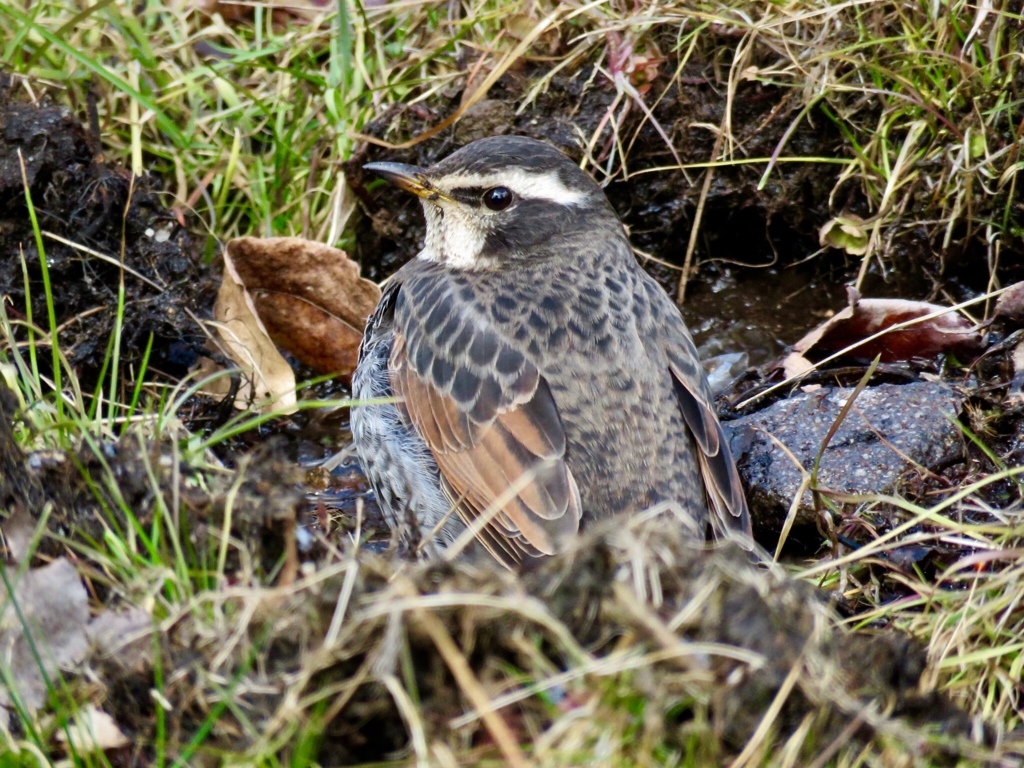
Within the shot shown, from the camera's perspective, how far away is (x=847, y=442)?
5.72m

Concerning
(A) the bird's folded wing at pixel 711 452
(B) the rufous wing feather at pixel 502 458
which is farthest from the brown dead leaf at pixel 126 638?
(A) the bird's folded wing at pixel 711 452

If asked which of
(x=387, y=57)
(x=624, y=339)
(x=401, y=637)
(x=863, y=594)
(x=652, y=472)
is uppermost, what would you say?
(x=387, y=57)

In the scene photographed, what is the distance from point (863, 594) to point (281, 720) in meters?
2.71

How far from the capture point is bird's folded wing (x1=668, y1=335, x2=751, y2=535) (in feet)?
17.0

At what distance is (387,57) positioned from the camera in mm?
7578

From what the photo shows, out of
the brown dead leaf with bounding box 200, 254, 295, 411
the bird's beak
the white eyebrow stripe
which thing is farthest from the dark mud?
the white eyebrow stripe

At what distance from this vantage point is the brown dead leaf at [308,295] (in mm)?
6695

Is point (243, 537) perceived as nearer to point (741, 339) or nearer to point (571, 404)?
point (571, 404)

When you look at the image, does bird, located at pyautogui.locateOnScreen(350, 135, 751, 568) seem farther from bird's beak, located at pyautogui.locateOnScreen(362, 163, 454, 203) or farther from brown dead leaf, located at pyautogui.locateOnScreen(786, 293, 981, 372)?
brown dead leaf, located at pyautogui.locateOnScreen(786, 293, 981, 372)

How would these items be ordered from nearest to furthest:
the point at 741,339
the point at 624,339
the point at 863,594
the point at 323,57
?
the point at 863,594 → the point at 624,339 → the point at 741,339 → the point at 323,57

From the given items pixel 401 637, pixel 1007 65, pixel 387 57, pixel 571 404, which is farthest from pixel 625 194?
pixel 401 637

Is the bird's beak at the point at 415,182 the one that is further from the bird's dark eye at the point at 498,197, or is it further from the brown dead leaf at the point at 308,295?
the brown dead leaf at the point at 308,295

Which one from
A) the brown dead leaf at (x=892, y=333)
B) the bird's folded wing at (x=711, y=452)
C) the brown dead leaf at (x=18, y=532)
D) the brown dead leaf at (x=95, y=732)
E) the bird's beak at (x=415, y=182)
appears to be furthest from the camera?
the brown dead leaf at (x=892, y=333)

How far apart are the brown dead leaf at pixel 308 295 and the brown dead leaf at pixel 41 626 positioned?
3170 millimetres
